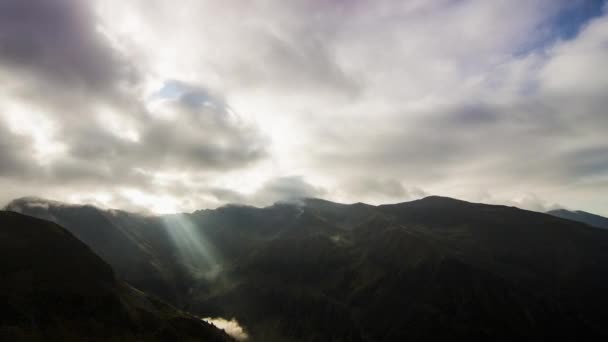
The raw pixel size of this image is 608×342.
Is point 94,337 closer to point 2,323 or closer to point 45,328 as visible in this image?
point 45,328

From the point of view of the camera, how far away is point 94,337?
19950 cm

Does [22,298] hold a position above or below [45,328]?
above

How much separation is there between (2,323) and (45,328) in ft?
62.7

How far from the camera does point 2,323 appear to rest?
6900 inches

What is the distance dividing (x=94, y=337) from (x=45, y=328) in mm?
24563

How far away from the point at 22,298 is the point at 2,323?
23.7m

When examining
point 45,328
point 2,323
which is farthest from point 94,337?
point 2,323

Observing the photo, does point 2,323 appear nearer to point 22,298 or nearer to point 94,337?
point 22,298

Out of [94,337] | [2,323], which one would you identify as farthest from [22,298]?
[94,337]

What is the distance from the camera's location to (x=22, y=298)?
197250 mm

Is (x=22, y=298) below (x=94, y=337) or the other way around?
the other way around

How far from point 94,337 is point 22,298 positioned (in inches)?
1766

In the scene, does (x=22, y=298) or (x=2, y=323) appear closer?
(x=2, y=323)
